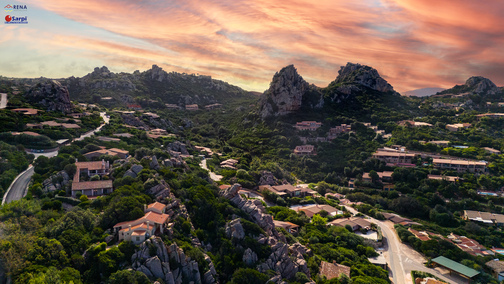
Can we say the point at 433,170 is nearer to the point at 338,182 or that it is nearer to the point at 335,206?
the point at 338,182

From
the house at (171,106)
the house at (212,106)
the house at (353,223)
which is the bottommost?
the house at (353,223)

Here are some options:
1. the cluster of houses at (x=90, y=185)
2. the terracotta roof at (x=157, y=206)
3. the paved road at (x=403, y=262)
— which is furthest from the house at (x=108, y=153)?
the paved road at (x=403, y=262)

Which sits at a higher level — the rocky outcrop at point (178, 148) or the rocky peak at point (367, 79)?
the rocky peak at point (367, 79)

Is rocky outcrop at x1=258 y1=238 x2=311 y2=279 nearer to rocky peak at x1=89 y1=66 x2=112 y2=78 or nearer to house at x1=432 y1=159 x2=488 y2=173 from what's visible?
house at x1=432 y1=159 x2=488 y2=173

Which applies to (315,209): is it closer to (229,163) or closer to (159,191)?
(229,163)

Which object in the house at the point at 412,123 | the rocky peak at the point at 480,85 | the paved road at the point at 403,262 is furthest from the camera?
the rocky peak at the point at 480,85

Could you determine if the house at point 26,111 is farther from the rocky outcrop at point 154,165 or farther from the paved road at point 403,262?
the paved road at point 403,262
